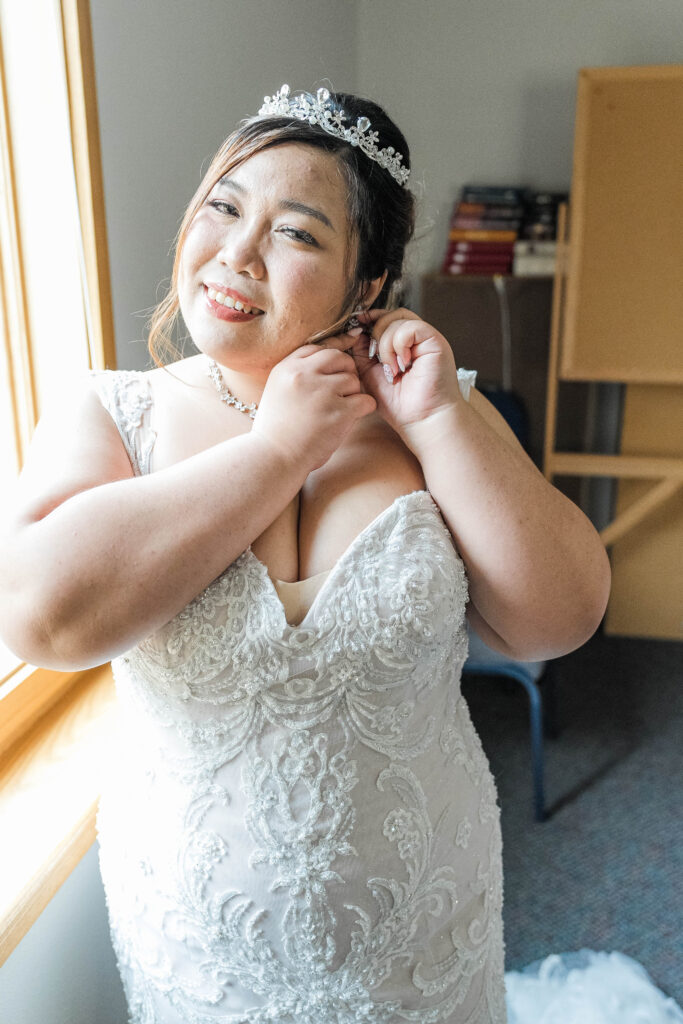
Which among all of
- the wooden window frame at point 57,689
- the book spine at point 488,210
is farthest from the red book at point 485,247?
the wooden window frame at point 57,689

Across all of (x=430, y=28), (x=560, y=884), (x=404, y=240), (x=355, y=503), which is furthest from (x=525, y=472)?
(x=430, y=28)

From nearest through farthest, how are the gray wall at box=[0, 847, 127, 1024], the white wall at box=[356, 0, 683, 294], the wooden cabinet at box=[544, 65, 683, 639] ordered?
1. the gray wall at box=[0, 847, 127, 1024]
2. the wooden cabinet at box=[544, 65, 683, 639]
3. the white wall at box=[356, 0, 683, 294]

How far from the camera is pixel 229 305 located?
894 millimetres

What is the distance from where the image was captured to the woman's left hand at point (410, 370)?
3.09 ft

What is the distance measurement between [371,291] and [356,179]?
140mm

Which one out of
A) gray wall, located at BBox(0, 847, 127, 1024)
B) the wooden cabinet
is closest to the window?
gray wall, located at BBox(0, 847, 127, 1024)

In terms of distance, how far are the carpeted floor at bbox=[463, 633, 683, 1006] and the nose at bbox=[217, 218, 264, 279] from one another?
1804mm

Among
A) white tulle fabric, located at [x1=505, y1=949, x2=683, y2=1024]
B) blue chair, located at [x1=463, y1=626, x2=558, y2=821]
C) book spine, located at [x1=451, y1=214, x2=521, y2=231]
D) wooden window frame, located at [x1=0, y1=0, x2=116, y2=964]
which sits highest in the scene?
book spine, located at [x1=451, y1=214, x2=521, y2=231]

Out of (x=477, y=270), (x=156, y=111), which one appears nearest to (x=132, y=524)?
(x=156, y=111)

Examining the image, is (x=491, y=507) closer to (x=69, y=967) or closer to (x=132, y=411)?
(x=132, y=411)

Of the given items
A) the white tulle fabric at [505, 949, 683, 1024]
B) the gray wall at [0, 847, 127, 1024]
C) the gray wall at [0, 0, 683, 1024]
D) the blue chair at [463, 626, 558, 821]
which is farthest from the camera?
the blue chair at [463, 626, 558, 821]

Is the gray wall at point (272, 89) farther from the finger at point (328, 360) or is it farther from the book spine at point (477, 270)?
the finger at point (328, 360)

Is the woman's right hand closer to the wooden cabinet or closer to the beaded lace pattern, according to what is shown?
the beaded lace pattern

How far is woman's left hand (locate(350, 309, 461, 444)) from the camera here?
3.09 feet
